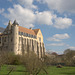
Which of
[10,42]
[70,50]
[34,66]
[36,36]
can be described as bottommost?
[34,66]

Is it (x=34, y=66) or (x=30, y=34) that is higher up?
(x=30, y=34)

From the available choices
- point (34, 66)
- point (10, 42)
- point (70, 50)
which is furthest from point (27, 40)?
point (34, 66)

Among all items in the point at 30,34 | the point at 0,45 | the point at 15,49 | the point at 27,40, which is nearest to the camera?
the point at 15,49

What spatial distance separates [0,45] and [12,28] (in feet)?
37.2

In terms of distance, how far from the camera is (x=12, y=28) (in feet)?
230

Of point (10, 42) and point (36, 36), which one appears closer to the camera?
point (10, 42)

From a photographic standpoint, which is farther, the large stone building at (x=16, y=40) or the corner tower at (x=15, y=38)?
the large stone building at (x=16, y=40)

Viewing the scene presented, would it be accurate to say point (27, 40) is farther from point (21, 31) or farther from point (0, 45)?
point (0, 45)

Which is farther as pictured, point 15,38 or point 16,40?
point 15,38

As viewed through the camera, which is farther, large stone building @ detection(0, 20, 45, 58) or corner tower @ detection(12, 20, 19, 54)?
large stone building @ detection(0, 20, 45, 58)

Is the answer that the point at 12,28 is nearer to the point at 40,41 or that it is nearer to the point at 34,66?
the point at 40,41

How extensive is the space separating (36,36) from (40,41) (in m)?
5.03

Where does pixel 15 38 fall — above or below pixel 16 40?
above

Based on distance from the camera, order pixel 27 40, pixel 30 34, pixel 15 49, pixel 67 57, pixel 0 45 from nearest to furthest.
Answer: pixel 67 57
pixel 15 49
pixel 0 45
pixel 27 40
pixel 30 34
